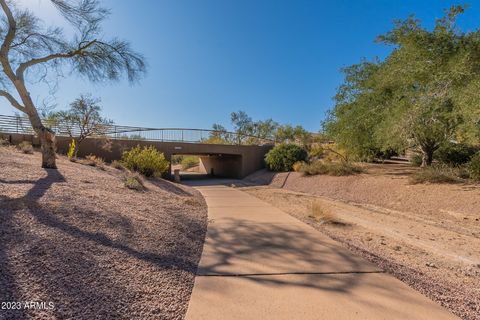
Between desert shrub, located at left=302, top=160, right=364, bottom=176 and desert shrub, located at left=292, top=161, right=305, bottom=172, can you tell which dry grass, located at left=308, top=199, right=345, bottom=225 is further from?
desert shrub, located at left=292, top=161, right=305, bottom=172

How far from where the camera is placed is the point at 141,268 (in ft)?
11.3

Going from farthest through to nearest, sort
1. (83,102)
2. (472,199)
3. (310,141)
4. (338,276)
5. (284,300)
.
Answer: (310,141) < (83,102) < (472,199) < (338,276) < (284,300)

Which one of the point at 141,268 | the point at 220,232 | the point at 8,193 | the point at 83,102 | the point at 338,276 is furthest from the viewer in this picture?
the point at 83,102

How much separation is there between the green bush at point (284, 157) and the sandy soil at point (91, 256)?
54.3 ft

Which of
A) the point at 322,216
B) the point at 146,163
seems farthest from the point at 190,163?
the point at 322,216

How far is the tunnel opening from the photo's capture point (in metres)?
25.7

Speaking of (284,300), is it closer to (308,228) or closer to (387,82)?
(308,228)

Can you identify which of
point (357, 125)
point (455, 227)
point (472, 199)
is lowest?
point (455, 227)

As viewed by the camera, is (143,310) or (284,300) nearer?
(143,310)

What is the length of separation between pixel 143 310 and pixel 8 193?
4372 mm

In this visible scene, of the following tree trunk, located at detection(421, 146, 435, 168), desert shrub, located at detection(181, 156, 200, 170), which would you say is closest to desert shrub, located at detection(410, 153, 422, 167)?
tree trunk, located at detection(421, 146, 435, 168)

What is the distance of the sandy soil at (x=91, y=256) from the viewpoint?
8.49 feet

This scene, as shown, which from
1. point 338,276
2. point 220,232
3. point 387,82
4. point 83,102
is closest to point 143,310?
point 338,276

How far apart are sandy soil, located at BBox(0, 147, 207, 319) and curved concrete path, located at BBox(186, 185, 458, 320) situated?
311 mm
